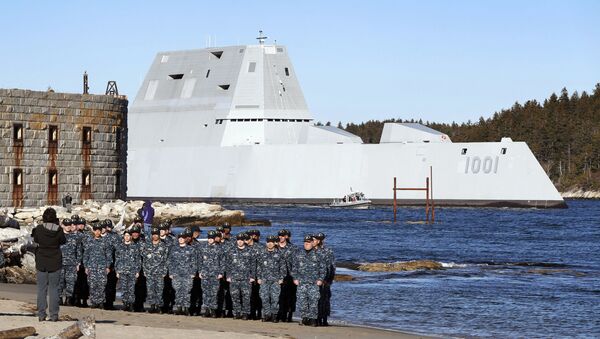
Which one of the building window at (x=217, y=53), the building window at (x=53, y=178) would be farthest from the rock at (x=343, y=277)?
the building window at (x=217, y=53)

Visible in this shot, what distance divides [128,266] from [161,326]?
2.73 m

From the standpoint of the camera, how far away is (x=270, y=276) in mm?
17312

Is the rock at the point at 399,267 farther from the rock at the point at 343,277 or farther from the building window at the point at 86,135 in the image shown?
the building window at the point at 86,135

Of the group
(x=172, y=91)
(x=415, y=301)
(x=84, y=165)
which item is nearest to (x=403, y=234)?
(x=84, y=165)

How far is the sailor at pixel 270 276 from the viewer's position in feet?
56.6

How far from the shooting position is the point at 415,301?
80.6ft

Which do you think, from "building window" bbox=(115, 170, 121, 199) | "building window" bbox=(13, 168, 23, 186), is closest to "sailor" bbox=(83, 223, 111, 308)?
"building window" bbox=(13, 168, 23, 186)

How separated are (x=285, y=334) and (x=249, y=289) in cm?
204

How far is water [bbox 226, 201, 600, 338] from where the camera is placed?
2111cm

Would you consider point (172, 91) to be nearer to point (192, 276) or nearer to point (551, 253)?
point (551, 253)

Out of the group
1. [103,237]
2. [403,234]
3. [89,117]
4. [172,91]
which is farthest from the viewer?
[172,91]

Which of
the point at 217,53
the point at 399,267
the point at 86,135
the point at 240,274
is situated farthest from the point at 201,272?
the point at 217,53

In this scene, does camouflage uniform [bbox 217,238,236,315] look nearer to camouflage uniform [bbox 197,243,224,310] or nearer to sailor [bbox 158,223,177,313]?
camouflage uniform [bbox 197,243,224,310]

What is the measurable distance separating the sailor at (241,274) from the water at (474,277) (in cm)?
302
